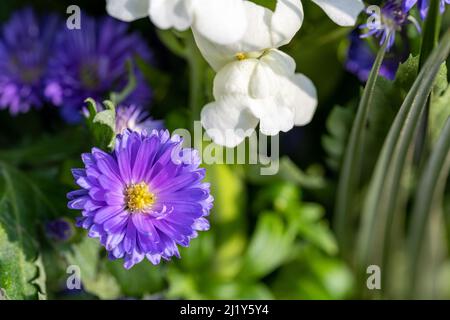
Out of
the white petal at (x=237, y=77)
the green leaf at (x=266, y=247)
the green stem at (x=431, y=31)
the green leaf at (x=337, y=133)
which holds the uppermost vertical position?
the green stem at (x=431, y=31)

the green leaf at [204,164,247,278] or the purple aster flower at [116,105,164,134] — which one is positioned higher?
the purple aster flower at [116,105,164,134]

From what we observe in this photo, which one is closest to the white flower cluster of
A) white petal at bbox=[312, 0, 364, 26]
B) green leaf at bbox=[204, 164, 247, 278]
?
white petal at bbox=[312, 0, 364, 26]

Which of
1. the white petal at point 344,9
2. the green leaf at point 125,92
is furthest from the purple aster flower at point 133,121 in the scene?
the white petal at point 344,9

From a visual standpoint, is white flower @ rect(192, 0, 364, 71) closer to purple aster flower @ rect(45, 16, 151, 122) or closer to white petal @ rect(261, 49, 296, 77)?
white petal @ rect(261, 49, 296, 77)

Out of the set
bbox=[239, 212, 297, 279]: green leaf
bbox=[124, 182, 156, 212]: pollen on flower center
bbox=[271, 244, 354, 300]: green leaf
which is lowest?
bbox=[271, 244, 354, 300]: green leaf

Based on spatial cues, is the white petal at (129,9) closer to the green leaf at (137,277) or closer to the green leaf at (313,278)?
the green leaf at (137,277)

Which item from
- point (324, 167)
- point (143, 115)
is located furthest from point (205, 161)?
point (324, 167)

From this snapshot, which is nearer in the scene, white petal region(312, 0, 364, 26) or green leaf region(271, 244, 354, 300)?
white petal region(312, 0, 364, 26)
